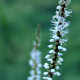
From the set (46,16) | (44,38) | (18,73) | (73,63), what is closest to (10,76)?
(18,73)

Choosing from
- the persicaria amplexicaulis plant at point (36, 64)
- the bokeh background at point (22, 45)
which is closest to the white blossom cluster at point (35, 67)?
the persicaria amplexicaulis plant at point (36, 64)

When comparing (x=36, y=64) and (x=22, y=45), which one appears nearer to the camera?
(x=36, y=64)

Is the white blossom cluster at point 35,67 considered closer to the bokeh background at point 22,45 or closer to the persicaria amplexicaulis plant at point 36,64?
the persicaria amplexicaulis plant at point 36,64

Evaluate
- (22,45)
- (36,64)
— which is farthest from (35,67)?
(22,45)

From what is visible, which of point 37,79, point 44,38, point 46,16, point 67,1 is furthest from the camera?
point 46,16

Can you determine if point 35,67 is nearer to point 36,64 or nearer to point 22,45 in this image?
point 36,64

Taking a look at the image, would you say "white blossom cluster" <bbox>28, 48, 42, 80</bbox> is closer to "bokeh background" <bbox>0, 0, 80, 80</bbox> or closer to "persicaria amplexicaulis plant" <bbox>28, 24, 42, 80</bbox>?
"persicaria amplexicaulis plant" <bbox>28, 24, 42, 80</bbox>

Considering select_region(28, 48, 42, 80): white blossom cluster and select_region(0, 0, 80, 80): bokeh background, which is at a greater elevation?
select_region(0, 0, 80, 80): bokeh background

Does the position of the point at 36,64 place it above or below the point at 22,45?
below

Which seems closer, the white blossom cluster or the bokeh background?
the white blossom cluster

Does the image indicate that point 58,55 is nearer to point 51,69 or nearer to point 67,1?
point 51,69

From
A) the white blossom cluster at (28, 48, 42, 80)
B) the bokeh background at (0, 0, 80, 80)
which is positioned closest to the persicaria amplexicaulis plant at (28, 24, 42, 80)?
the white blossom cluster at (28, 48, 42, 80)
